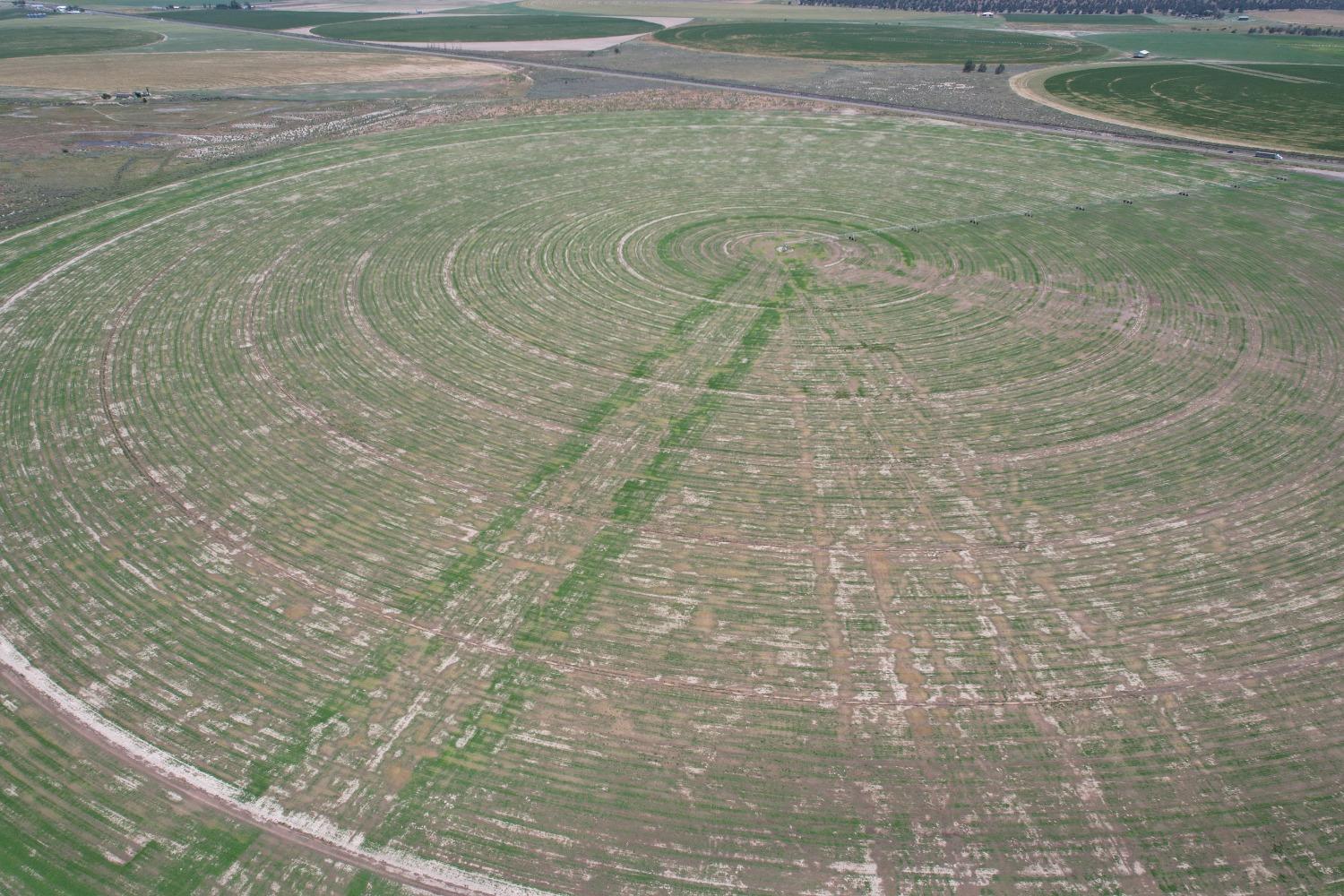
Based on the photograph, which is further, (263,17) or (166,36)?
(263,17)

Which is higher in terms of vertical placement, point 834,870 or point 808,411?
point 808,411

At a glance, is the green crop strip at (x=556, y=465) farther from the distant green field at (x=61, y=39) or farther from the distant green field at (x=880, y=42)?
the distant green field at (x=61, y=39)

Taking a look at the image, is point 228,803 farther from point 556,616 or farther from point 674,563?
point 674,563

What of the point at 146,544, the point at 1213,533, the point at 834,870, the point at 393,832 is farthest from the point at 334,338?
the point at 1213,533

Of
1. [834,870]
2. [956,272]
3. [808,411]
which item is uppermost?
[956,272]

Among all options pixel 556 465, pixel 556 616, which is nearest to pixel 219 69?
pixel 556 465

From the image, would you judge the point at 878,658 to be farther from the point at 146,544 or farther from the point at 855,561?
the point at 146,544

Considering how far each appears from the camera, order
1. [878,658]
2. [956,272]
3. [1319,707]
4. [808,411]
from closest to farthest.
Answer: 1. [1319,707]
2. [878,658]
3. [808,411]
4. [956,272]
